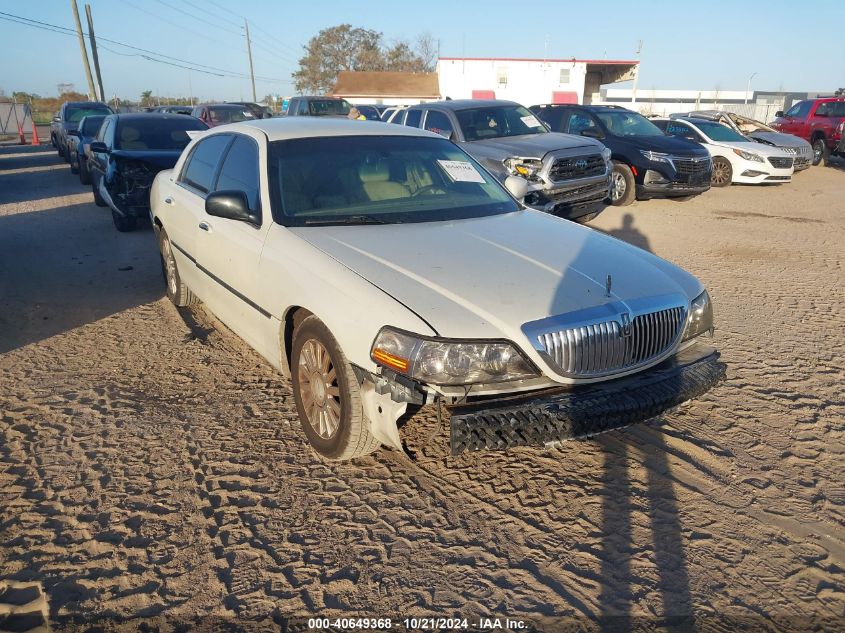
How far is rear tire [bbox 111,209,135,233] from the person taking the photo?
8984 millimetres

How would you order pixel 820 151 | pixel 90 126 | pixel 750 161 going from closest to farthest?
pixel 750 161, pixel 90 126, pixel 820 151

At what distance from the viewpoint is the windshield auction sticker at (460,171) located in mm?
Answer: 4314

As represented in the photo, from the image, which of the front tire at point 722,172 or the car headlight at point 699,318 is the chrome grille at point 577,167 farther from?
the front tire at point 722,172

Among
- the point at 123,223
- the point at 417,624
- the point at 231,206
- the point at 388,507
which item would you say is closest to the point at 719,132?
the point at 123,223

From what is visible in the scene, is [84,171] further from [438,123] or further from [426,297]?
[426,297]

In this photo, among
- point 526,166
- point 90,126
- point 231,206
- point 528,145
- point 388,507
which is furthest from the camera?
point 90,126

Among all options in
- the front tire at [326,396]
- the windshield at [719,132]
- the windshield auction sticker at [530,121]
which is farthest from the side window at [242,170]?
the windshield at [719,132]

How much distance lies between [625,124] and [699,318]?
9693mm

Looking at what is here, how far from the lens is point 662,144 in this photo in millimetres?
11234

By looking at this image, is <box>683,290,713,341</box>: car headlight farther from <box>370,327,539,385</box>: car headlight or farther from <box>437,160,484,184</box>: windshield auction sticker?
<box>437,160,484,184</box>: windshield auction sticker

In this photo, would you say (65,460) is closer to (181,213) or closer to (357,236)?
(357,236)

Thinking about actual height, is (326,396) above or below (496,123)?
below

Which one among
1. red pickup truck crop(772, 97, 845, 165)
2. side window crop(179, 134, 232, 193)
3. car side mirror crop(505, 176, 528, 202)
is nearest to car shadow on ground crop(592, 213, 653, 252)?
car side mirror crop(505, 176, 528, 202)

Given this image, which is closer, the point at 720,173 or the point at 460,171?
the point at 460,171
